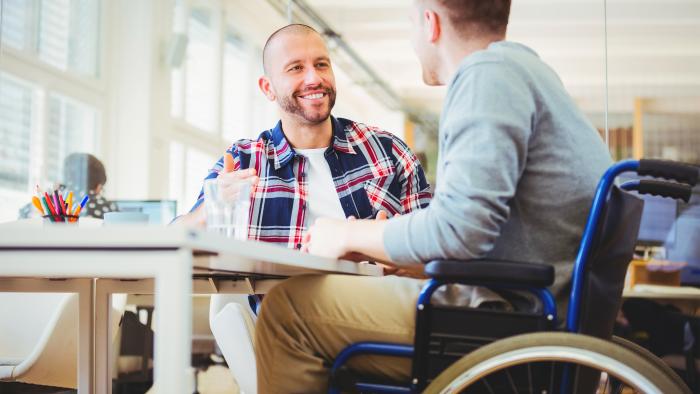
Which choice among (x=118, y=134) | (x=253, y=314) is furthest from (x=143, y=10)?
(x=253, y=314)

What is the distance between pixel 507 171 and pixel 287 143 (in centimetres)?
126

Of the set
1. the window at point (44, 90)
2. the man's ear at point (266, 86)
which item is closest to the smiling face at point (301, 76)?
the man's ear at point (266, 86)

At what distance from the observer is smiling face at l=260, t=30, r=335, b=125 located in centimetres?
250

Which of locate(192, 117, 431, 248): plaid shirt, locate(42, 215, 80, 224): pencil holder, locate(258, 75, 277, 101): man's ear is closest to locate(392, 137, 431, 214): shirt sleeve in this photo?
locate(192, 117, 431, 248): plaid shirt

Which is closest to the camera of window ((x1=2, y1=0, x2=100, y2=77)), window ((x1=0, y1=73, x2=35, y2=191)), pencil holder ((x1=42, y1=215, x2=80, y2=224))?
pencil holder ((x1=42, y1=215, x2=80, y2=224))

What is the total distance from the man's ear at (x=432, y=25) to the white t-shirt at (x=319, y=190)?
0.92 metres

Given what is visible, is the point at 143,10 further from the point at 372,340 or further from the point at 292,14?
the point at 372,340

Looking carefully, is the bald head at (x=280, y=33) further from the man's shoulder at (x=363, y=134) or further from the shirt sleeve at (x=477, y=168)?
the shirt sleeve at (x=477, y=168)

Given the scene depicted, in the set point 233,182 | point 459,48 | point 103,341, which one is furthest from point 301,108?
point 459,48

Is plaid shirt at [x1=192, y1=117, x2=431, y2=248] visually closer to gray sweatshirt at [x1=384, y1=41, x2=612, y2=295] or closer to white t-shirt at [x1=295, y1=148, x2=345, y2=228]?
white t-shirt at [x1=295, y1=148, x2=345, y2=228]

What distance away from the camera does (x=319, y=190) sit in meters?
2.38

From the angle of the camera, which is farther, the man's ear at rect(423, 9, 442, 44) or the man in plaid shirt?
the man in plaid shirt

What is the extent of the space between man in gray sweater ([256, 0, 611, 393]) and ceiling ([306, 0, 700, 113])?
20.8 feet

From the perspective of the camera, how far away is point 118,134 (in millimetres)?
6895
